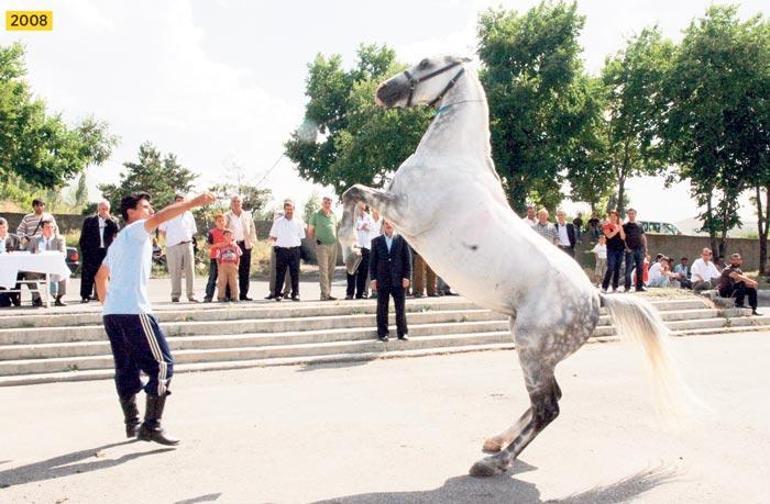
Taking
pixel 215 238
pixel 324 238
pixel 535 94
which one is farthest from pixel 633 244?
pixel 535 94

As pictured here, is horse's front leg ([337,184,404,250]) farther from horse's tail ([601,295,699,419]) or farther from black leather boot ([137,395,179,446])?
black leather boot ([137,395,179,446])

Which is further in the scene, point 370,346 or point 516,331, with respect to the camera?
point 370,346

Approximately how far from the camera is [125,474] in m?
5.07

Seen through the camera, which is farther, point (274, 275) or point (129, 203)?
point (274, 275)

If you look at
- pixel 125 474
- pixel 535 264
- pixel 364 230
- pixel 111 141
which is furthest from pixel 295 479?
pixel 111 141

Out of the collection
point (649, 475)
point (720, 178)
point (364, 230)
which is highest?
point (720, 178)

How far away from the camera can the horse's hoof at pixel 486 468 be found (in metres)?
4.98

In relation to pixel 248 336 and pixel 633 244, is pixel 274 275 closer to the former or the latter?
pixel 248 336

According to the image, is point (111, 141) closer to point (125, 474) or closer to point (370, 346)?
point (370, 346)

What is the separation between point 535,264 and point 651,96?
1306 inches

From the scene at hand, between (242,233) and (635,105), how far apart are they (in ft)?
90.4

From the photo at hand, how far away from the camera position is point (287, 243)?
1338 cm

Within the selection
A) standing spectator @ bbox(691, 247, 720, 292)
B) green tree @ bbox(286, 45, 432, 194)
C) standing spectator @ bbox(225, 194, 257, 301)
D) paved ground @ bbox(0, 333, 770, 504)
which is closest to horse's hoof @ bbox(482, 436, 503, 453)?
paved ground @ bbox(0, 333, 770, 504)

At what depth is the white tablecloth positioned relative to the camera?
11.2 m
